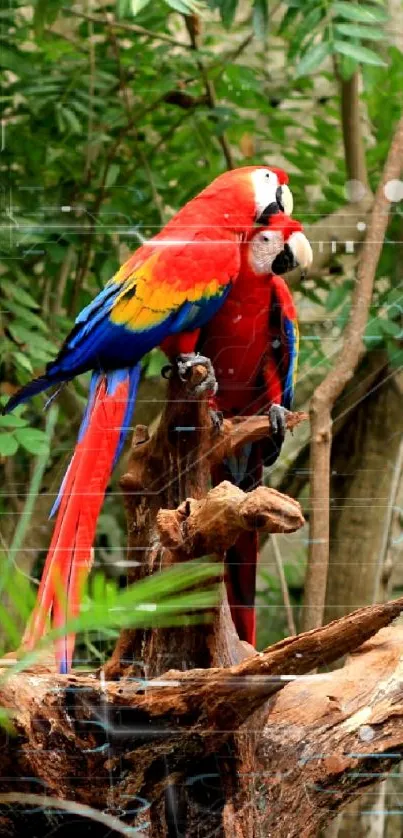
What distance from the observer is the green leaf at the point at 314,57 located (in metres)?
0.84

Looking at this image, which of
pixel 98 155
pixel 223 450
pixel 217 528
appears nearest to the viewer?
pixel 217 528

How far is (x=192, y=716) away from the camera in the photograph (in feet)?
2.34

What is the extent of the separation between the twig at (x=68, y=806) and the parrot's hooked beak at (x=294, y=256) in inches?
18.3

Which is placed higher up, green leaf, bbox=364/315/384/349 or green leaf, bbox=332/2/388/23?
green leaf, bbox=332/2/388/23

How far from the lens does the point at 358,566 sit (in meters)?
0.79

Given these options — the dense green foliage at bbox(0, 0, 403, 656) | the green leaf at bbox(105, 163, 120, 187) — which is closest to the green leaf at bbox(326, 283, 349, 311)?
the dense green foliage at bbox(0, 0, 403, 656)

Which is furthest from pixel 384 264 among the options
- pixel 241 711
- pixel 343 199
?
pixel 241 711

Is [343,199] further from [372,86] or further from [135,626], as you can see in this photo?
[135,626]

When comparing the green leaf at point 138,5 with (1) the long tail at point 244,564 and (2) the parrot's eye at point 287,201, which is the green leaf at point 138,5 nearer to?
(2) the parrot's eye at point 287,201

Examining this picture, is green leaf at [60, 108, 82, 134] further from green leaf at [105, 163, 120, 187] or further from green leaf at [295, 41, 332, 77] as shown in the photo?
green leaf at [295, 41, 332, 77]

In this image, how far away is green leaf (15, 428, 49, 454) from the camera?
793mm

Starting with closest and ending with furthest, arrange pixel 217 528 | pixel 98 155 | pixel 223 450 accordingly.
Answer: pixel 217 528 → pixel 223 450 → pixel 98 155

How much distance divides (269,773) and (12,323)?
1.48ft

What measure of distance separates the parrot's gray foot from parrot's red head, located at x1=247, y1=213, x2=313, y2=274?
96mm
